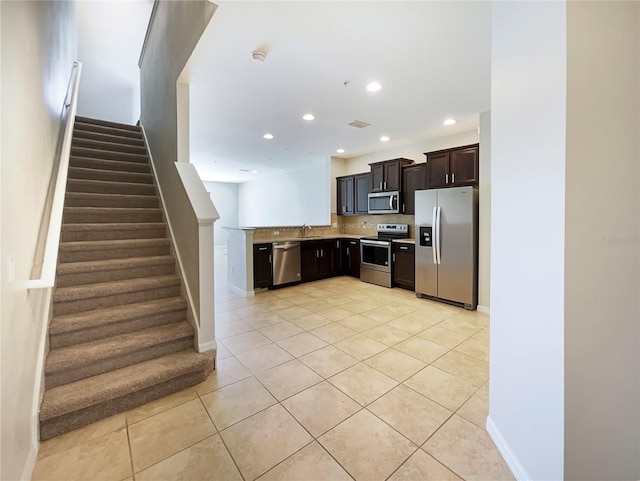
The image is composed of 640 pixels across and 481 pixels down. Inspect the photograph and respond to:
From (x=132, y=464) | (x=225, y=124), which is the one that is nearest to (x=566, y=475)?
(x=132, y=464)

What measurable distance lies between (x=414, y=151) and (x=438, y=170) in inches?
44.9

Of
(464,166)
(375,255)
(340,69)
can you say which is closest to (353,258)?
(375,255)

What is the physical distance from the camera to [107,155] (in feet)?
12.9

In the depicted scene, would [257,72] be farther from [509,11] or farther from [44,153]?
[509,11]

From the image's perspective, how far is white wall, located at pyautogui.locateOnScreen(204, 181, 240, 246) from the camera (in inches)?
421

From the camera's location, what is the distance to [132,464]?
4.89ft

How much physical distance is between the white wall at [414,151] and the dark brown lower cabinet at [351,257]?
178 cm

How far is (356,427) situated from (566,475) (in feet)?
3.30

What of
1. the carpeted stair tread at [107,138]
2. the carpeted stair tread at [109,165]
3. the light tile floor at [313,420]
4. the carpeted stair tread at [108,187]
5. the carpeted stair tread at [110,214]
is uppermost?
the carpeted stair tread at [107,138]

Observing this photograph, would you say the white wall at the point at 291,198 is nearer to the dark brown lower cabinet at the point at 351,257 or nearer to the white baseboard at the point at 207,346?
the dark brown lower cabinet at the point at 351,257

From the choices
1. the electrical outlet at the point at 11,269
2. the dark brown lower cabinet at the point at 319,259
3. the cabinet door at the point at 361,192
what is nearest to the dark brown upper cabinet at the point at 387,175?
the cabinet door at the point at 361,192

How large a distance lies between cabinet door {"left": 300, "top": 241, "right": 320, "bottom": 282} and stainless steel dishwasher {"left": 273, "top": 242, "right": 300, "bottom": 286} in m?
0.11

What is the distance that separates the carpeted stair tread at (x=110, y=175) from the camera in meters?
3.42

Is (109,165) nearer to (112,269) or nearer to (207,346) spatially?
(112,269)
